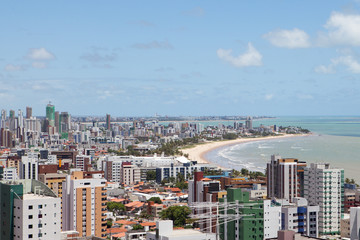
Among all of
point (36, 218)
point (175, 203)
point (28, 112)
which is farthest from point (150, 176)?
point (28, 112)

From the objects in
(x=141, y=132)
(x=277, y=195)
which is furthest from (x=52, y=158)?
(x=141, y=132)

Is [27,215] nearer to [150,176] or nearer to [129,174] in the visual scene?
[129,174]

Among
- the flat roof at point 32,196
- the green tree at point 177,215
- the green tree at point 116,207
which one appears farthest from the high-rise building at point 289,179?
the flat roof at point 32,196

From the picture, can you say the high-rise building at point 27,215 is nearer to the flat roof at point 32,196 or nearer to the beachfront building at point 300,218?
the flat roof at point 32,196

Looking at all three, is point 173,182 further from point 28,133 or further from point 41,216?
point 28,133

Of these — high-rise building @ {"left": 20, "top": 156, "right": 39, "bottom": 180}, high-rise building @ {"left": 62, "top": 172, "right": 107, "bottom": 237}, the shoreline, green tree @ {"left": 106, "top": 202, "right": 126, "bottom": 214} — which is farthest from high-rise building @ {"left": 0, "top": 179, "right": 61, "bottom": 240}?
the shoreline

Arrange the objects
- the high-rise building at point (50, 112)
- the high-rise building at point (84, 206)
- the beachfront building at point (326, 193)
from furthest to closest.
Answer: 1. the high-rise building at point (50, 112)
2. the beachfront building at point (326, 193)
3. the high-rise building at point (84, 206)
